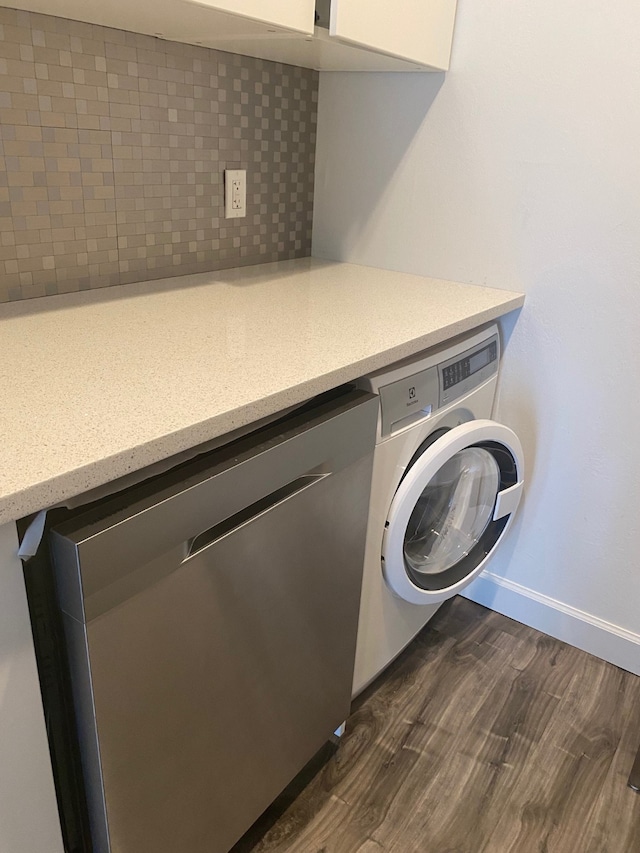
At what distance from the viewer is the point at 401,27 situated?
1355 millimetres

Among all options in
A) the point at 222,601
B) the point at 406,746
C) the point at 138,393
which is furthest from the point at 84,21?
the point at 406,746

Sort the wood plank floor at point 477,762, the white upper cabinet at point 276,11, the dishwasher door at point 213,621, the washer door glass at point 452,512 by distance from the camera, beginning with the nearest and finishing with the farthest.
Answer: the dishwasher door at point 213,621
the white upper cabinet at point 276,11
the wood plank floor at point 477,762
the washer door glass at point 452,512

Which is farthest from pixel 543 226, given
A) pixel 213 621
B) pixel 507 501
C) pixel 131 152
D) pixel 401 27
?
pixel 213 621

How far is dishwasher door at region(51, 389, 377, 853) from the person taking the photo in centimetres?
77

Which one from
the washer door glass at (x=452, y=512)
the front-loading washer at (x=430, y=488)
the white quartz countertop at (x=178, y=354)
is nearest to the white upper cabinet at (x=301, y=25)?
the white quartz countertop at (x=178, y=354)

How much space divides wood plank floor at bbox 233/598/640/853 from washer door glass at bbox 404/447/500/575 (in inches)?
13.5

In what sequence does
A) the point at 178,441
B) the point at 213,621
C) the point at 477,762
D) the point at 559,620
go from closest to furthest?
the point at 178,441
the point at 213,621
the point at 477,762
the point at 559,620

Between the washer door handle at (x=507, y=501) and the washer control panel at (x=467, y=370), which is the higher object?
the washer control panel at (x=467, y=370)

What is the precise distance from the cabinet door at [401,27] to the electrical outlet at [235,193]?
0.48m

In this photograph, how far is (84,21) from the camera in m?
1.24

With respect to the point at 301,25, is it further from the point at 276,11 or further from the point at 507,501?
the point at 507,501

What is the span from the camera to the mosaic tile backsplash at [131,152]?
1.23 metres

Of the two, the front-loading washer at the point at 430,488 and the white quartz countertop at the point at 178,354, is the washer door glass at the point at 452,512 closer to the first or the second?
the front-loading washer at the point at 430,488

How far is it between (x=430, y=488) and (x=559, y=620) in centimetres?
65
